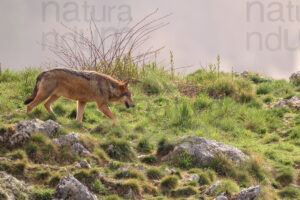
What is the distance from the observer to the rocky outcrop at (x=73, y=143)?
9.02m

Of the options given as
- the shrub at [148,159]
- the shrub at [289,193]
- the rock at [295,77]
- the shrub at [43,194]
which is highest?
the rock at [295,77]

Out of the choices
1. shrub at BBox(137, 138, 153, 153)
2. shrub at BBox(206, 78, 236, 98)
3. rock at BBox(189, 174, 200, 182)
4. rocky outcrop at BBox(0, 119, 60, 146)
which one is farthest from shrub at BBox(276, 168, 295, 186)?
shrub at BBox(206, 78, 236, 98)

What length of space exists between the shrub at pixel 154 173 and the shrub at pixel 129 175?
13.4 inches

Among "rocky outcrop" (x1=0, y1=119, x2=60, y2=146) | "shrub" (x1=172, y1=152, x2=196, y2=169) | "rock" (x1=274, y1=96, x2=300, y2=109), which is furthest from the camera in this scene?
"rock" (x1=274, y1=96, x2=300, y2=109)

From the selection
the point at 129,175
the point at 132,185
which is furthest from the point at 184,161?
the point at 132,185

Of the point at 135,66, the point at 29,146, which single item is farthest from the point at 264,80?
the point at 29,146

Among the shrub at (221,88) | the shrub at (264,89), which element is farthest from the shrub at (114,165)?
the shrub at (264,89)

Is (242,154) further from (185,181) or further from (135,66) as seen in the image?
(135,66)

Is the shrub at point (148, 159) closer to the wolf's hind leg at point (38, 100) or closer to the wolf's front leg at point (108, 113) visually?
the wolf's front leg at point (108, 113)

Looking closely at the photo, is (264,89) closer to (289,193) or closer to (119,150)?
(289,193)

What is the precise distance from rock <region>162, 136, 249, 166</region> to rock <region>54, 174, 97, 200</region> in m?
3.25

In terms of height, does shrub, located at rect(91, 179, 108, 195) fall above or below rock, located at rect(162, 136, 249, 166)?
below

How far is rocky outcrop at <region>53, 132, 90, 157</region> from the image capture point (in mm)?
9016

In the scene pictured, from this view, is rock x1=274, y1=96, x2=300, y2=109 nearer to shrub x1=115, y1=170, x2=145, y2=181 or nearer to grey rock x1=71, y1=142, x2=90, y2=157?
shrub x1=115, y1=170, x2=145, y2=181
